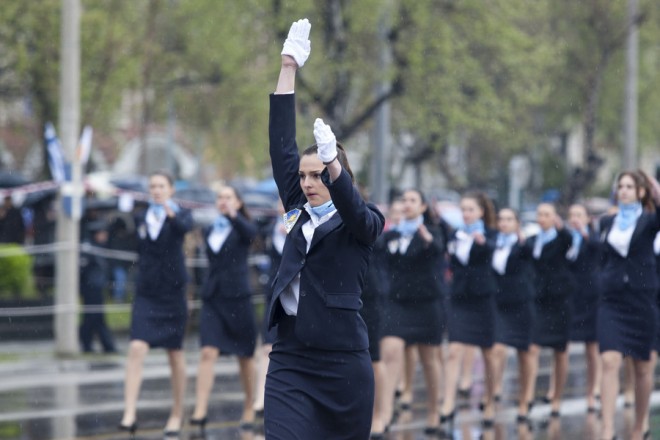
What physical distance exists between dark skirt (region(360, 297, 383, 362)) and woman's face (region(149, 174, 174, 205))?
182cm

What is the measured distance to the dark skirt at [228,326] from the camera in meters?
11.7

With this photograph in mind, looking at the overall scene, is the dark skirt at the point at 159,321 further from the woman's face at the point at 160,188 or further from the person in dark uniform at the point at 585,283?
the person in dark uniform at the point at 585,283

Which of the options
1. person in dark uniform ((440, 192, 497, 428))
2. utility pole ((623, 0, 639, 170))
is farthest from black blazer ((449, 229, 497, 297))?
utility pole ((623, 0, 639, 170))

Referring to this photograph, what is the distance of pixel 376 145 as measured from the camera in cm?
2161

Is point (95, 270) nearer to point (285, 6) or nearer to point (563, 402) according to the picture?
point (285, 6)

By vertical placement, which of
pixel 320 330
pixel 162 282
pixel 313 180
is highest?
pixel 313 180

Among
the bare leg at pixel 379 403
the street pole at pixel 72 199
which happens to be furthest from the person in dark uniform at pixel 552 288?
the street pole at pixel 72 199

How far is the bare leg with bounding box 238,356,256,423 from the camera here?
11.6 meters

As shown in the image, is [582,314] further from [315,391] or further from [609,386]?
[315,391]

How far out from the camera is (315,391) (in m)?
6.21

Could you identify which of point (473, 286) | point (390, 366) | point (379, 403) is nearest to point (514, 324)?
point (473, 286)

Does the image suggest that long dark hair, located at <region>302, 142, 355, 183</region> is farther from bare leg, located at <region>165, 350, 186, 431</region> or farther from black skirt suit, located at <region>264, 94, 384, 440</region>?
bare leg, located at <region>165, 350, 186, 431</region>

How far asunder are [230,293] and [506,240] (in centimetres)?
287

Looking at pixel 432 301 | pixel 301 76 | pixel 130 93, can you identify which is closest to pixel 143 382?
pixel 432 301
